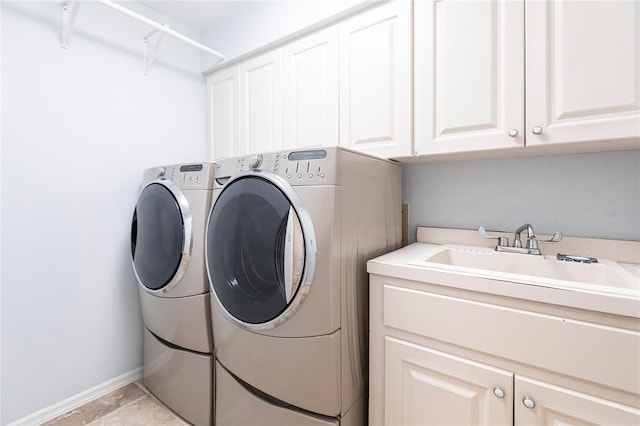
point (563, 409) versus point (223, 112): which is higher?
point (223, 112)

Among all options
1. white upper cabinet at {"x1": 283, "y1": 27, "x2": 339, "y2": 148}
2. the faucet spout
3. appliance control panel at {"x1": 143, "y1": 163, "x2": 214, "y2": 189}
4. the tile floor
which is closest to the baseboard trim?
the tile floor

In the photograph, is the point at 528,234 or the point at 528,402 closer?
the point at 528,402

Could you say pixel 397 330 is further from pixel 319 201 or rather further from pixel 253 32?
pixel 253 32

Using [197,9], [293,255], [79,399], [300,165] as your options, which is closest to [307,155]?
[300,165]

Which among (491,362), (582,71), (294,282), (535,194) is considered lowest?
(491,362)

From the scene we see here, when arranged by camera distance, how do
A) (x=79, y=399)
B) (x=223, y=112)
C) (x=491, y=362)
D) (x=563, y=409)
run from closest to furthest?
(x=563, y=409) < (x=491, y=362) < (x=79, y=399) < (x=223, y=112)

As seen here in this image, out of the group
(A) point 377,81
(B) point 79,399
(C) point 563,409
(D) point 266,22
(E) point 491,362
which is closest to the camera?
(C) point 563,409

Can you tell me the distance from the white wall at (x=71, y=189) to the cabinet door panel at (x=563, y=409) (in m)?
2.16

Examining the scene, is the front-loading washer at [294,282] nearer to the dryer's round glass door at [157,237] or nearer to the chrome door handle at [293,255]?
the chrome door handle at [293,255]

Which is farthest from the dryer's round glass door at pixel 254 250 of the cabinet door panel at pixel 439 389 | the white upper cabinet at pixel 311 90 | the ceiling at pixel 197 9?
the ceiling at pixel 197 9

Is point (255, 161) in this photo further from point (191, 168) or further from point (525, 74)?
point (525, 74)

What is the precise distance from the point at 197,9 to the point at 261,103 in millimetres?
867

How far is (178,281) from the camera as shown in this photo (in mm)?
1546

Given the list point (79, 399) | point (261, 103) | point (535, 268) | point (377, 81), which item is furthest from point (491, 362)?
point (79, 399)
